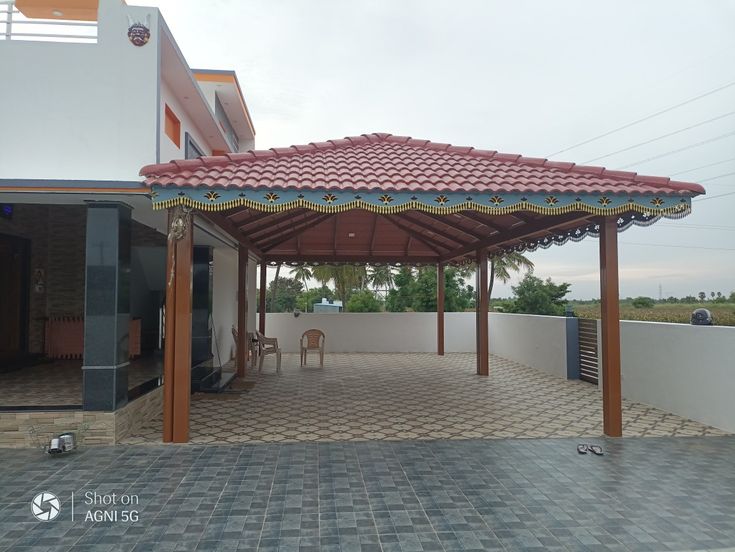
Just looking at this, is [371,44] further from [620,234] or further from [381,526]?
[381,526]

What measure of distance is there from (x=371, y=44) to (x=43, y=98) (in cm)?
1824

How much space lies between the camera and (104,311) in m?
5.83

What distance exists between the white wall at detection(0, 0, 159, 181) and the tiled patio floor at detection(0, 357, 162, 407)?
10.2ft

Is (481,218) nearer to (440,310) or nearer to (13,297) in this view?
(440,310)

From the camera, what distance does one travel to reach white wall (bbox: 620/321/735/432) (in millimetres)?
6367

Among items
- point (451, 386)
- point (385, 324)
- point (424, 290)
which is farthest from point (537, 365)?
point (424, 290)

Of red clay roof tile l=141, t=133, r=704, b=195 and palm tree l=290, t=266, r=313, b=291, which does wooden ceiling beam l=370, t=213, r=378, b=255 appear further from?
palm tree l=290, t=266, r=313, b=291

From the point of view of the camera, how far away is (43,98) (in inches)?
236

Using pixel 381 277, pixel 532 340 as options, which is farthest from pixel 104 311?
pixel 381 277

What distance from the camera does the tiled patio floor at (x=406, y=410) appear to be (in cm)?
629

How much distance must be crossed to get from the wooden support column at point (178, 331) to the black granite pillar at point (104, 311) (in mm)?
645

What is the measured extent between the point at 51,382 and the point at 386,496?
21.7 feet

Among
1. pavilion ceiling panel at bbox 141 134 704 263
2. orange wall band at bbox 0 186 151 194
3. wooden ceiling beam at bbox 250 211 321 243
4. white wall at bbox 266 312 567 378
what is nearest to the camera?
pavilion ceiling panel at bbox 141 134 704 263

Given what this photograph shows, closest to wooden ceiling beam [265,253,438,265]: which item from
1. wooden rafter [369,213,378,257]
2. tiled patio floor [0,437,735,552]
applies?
wooden rafter [369,213,378,257]
